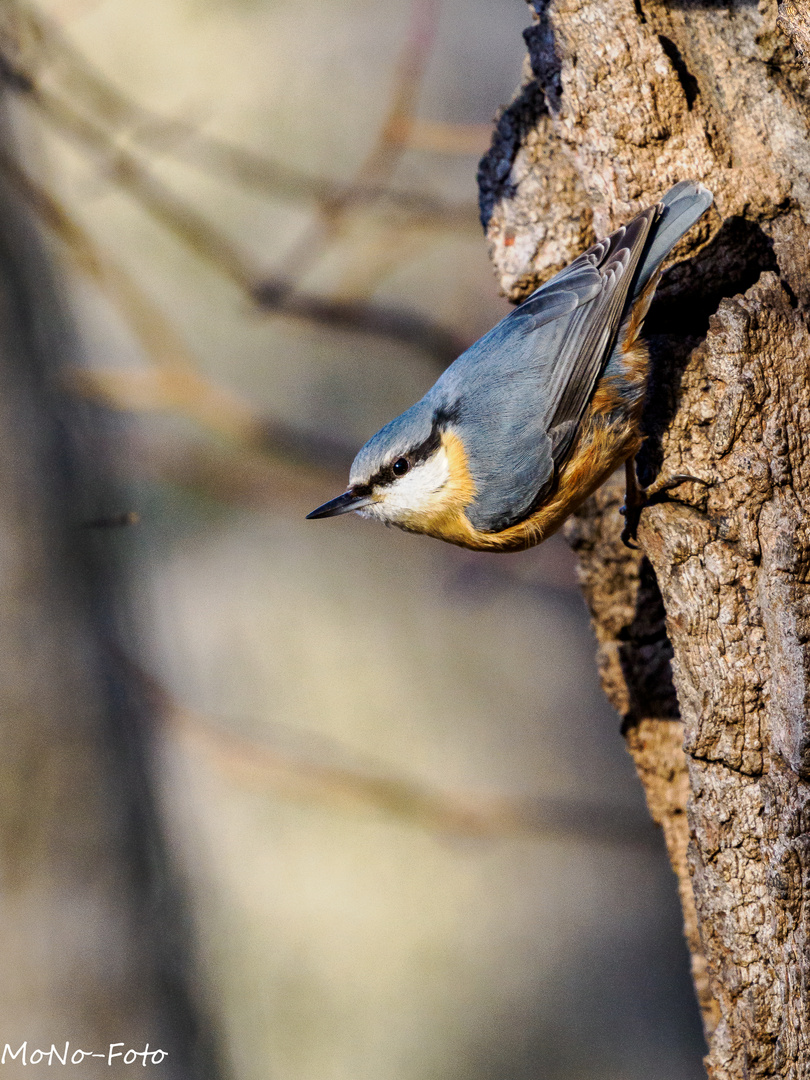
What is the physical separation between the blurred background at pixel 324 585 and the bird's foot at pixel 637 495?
1927 millimetres

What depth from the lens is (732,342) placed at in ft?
5.22

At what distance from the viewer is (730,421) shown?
1599 mm

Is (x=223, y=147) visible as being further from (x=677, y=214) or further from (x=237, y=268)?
(x=677, y=214)

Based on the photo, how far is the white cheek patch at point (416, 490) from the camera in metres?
1.86

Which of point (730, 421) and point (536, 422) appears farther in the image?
point (536, 422)

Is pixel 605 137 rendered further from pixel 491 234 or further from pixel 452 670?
pixel 452 670

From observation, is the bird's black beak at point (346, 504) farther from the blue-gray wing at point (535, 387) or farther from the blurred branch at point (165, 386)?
the blurred branch at point (165, 386)

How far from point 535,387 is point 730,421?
0.38m

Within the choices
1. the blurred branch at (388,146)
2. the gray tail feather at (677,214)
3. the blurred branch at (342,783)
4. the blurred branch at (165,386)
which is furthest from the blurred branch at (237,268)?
the gray tail feather at (677,214)

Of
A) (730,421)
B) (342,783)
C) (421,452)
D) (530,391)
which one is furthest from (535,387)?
(342,783)

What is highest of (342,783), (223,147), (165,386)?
(223,147)

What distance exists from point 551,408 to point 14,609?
4.75 ft

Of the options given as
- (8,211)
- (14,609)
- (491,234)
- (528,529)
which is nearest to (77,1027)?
(14,609)

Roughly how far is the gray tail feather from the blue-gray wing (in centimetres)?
8
